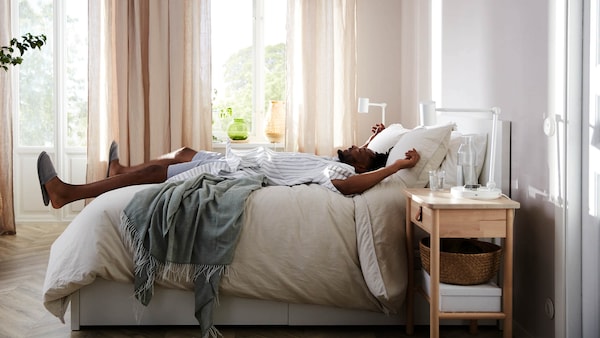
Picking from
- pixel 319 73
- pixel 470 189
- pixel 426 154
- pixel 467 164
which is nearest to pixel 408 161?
pixel 426 154

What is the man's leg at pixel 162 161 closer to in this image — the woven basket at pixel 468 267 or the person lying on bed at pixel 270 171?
the person lying on bed at pixel 270 171

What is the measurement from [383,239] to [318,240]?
0.28 m

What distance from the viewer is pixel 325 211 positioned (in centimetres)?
282

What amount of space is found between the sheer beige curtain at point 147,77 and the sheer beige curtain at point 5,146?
651 mm

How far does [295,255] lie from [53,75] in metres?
3.92

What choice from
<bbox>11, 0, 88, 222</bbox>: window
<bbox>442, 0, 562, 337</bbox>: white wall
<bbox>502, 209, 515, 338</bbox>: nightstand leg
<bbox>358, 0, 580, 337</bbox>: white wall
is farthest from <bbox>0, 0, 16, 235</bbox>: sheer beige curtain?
<bbox>502, 209, 515, 338</bbox>: nightstand leg

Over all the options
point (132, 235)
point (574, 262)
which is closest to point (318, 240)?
point (132, 235)

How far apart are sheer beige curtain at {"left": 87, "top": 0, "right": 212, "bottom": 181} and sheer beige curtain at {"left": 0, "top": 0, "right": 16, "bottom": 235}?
0.65 meters

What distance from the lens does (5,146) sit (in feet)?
17.3

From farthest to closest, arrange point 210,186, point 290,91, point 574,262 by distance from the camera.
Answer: point 290,91, point 210,186, point 574,262

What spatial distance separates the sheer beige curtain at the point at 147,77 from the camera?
5617 mm

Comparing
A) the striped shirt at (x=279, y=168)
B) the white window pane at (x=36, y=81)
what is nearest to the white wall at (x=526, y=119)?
the striped shirt at (x=279, y=168)

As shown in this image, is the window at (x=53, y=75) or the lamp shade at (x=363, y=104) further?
the window at (x=53, y=75)

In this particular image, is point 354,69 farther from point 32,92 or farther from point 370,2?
point 32,92
